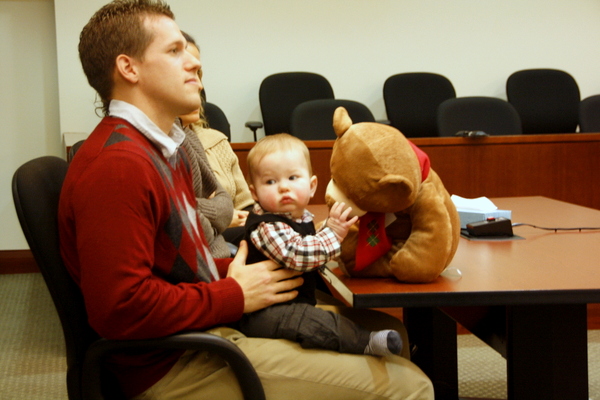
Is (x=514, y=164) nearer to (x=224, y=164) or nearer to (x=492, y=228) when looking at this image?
(x=224, y=164)

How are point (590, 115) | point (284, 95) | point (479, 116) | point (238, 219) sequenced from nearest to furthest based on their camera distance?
point (238, 219) → point (479, 116) → point (284, 95) → point (590, 115)

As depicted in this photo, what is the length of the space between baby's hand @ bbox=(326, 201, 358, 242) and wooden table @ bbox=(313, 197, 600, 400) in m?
0.11

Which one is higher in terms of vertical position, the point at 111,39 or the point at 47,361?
the point at 111,39

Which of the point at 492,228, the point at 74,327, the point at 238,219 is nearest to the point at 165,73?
the point at 74,327

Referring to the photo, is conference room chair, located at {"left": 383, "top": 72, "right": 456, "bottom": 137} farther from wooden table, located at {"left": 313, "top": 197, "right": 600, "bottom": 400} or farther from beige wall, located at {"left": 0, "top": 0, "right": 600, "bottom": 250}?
wooden table, located at {"left": 313, "top": 197, "right": 600, "bottom": 400}

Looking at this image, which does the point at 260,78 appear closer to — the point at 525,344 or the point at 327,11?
the point at 327,11

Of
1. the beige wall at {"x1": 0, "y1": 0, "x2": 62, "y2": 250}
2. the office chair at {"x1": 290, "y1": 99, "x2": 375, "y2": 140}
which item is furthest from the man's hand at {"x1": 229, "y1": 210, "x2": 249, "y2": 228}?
the beige wall at {"x1": 0, "y1": 0, "x2": 62, "y2": 250}

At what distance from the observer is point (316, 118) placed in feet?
13.2

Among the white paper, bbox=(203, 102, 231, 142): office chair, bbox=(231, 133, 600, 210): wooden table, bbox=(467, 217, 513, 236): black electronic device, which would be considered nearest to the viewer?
bbox=(467, 217, 513, 236): black electronic device

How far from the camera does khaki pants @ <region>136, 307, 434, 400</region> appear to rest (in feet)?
3.64

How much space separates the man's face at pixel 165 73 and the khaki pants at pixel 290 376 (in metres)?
0.44

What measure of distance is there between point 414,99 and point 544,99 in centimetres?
111

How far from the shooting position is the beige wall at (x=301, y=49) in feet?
15.1

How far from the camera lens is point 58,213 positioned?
107 centimetres
